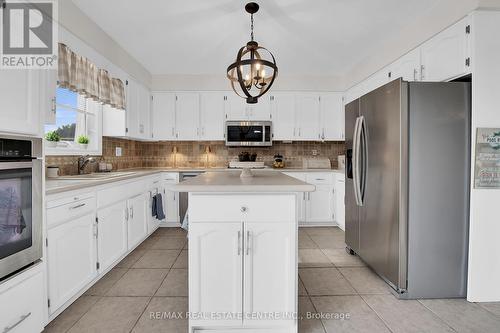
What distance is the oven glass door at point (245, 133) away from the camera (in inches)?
170

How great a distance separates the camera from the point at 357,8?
2389 millimetres

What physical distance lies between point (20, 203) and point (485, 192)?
3.15 meters

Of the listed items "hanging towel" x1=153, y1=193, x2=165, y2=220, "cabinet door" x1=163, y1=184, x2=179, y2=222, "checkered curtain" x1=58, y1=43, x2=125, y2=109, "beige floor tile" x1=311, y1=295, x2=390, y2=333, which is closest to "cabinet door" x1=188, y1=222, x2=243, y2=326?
"beige floor tile" x1=311, y1=295, x2=390, y2=333

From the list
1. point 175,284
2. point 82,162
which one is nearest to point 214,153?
point 82,162

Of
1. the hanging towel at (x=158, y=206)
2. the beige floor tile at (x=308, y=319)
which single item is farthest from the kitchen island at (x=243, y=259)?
the hanging towel at (x=158, y=206)

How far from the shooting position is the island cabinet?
155cm

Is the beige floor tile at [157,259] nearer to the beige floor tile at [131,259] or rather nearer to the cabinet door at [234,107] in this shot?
the beige floor tile at [131,259]

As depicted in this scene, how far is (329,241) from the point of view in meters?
3.44

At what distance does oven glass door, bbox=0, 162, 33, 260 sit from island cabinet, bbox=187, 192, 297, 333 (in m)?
0.91

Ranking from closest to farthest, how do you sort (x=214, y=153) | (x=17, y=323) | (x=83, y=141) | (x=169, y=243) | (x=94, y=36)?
1. (x=17, y=323)
2. (x=94, y=36)
3. (x=83, y=141)
4. (x=169, y=243)
5. (x=214, y=153)

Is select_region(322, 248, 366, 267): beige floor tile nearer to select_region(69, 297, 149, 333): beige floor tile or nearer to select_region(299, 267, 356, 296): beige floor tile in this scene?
select_region(299, 267, 356, 296): beige floor tile

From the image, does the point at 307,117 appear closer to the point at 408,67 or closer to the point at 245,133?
the point at 245,133

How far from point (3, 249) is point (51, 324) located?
831 millimetres

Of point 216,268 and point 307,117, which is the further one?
point 307,117
